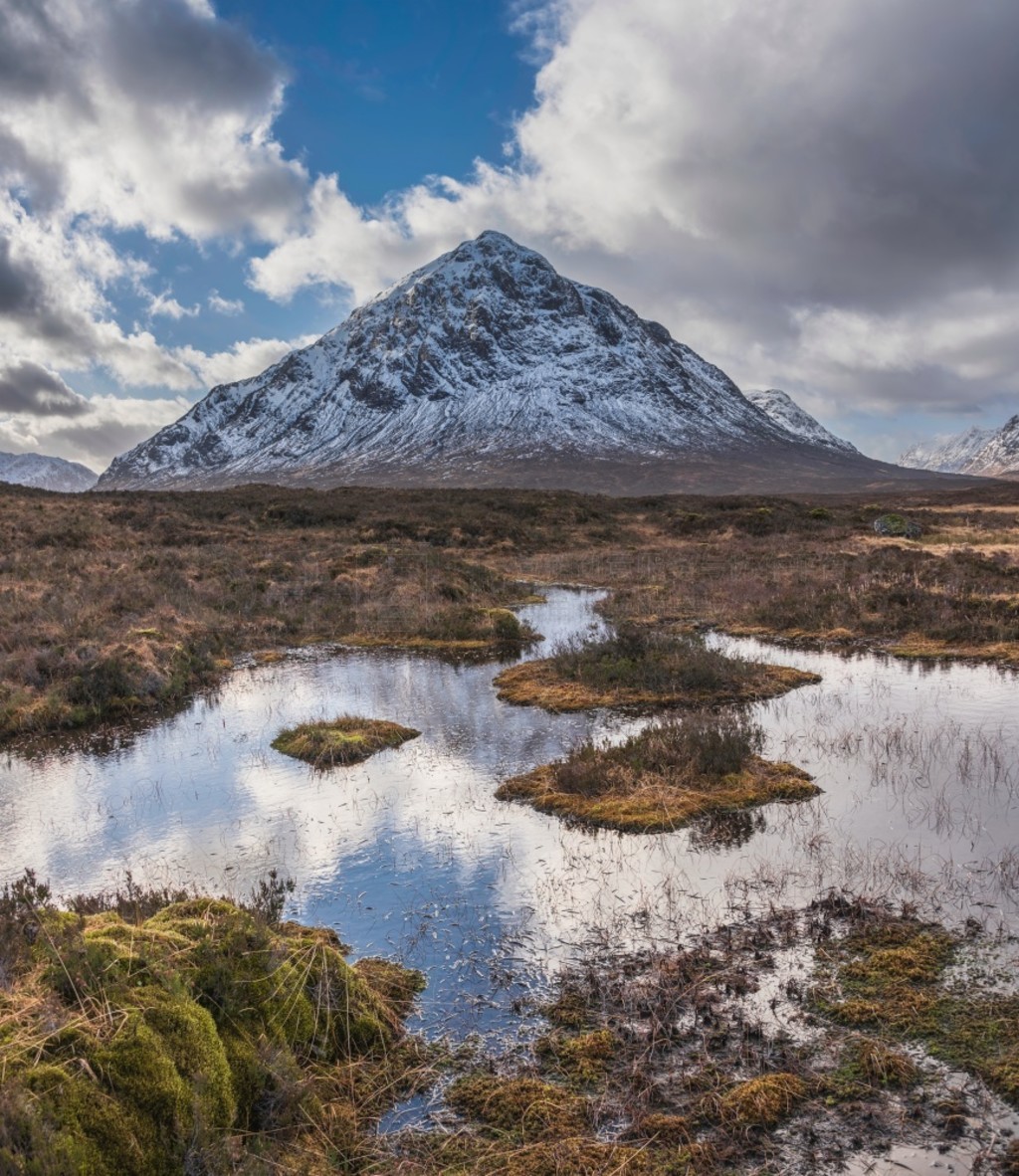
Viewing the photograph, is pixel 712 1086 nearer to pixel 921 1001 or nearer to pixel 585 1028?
pixel 585 1028

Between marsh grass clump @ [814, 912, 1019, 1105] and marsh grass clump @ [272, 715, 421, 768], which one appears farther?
marsh grass clump @ [272, 715, 421, 768]

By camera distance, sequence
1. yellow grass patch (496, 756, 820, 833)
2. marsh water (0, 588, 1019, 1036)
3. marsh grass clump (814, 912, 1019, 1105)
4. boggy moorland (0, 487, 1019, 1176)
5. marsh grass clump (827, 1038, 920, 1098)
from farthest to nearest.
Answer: yellow grass patch (496, 756, 820, 833) < marsh water (0, 588, 1019, 1036) < marsh grass clump (814, 912, 1019, 1105) < marsh grass clump (827, 1038, 920, 1098) < boggy moorland (0, 487, 1019, 1176)

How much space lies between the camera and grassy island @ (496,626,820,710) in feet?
49.6

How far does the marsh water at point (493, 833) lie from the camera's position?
7.26m

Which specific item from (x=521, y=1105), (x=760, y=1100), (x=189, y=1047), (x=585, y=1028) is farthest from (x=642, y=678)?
(x=189, y=1047)

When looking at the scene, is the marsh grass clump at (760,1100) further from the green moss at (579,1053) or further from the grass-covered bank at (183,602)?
the grass-covered bank at (183,602)

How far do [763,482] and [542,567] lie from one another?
12465cm

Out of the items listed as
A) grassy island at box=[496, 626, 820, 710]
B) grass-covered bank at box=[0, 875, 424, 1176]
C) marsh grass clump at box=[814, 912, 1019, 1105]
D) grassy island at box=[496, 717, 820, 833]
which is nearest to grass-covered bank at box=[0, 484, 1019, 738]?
grassy island at box=[496, 626, 820, 710]

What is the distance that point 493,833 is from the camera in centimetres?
937

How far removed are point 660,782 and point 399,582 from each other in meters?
19.4

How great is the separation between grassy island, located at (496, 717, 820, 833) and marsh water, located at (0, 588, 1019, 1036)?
0.34 metres

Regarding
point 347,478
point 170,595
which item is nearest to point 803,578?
point 170,595

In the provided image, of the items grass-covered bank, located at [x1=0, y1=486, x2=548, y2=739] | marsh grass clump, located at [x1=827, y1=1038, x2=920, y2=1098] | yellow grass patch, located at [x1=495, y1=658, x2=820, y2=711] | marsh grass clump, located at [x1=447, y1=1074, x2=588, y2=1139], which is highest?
grass-covered bank, located at [x1=0, y1=486, x2=548, y2=739]

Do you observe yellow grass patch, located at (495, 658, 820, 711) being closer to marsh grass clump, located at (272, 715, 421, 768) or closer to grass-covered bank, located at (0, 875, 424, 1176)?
marsh grass clump, located at (272, 715, 421, 768)
